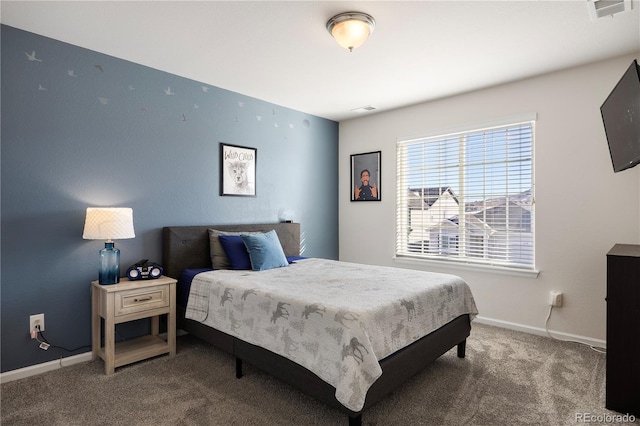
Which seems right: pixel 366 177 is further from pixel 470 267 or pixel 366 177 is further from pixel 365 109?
pixel 470 267

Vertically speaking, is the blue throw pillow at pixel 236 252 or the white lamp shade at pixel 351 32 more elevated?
the white lamp shade at pixel 351 32

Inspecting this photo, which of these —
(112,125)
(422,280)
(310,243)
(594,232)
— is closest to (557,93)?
(594,232)

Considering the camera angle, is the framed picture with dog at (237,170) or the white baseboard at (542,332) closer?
the white baseboard at (542,332)

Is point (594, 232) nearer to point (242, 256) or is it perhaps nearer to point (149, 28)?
point (242, 256)

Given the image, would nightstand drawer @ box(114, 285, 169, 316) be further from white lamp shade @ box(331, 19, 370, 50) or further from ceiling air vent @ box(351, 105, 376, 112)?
ceiling air vent @ box(351, 105, 376, 112)

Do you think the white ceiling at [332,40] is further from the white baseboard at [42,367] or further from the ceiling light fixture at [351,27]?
the white baseboard at [42,367]

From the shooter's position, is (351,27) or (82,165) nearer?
(351,27)

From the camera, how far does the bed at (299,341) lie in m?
1.83

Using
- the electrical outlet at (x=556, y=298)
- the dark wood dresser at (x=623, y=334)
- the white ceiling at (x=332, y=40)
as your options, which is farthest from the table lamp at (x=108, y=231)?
the electrical outlet at (x=556, y=298)

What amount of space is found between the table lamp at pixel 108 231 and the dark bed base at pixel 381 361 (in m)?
0.78

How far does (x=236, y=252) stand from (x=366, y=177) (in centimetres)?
230

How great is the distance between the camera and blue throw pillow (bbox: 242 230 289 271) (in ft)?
10.7

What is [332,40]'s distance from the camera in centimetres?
275

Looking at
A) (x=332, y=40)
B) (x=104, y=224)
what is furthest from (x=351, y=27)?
(x=104, y=224)
